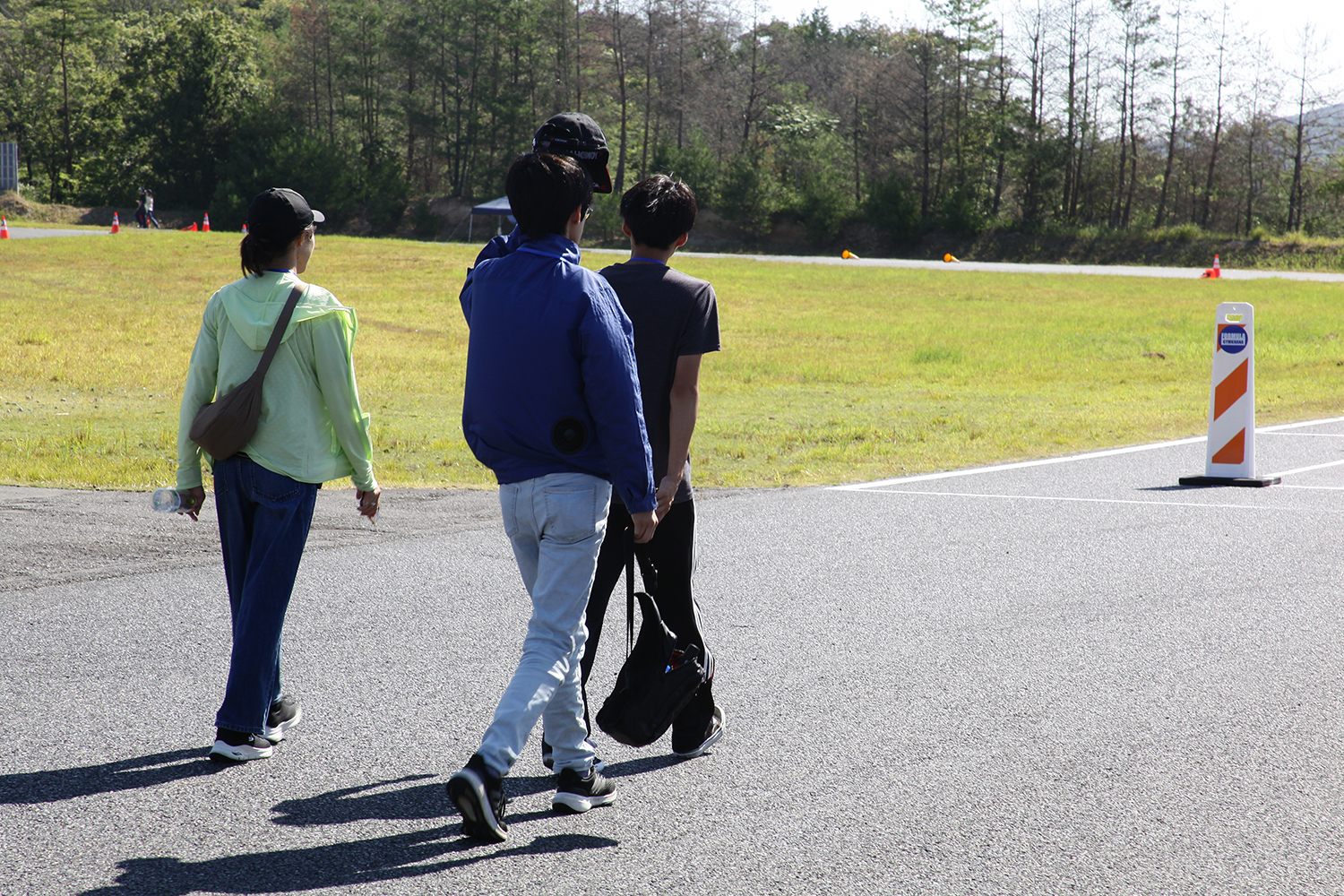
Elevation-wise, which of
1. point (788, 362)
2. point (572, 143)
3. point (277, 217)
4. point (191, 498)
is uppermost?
point (572, 143)

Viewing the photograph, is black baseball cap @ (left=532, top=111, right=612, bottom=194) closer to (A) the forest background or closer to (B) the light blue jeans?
(B) the light blue jeans

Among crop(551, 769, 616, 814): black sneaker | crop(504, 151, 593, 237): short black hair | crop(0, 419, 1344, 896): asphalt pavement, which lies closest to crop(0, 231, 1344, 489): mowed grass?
crop(0, 419, 1344, 896): asphalt pavement

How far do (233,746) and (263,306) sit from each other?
1.47 meters

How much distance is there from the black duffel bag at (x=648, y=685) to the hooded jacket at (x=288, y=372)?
3.66 ft

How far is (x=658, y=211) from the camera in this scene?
3.76m

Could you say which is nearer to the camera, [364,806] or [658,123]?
[364,806]

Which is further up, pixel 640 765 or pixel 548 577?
pixel 548 577

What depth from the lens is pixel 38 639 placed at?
500 cm

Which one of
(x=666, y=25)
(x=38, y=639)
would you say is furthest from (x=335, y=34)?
(x=38, y=639)

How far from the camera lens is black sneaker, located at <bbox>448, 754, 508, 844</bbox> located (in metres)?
2.98

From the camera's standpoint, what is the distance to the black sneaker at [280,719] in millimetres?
3951

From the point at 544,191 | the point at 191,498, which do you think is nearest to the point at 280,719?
the point at 191,498

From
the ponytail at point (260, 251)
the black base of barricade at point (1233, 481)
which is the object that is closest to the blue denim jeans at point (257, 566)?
the ponytail at point (260, 251)

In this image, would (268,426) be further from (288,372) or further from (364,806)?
(364,806)
